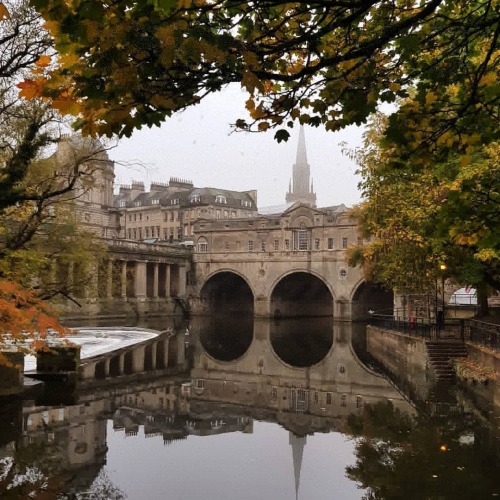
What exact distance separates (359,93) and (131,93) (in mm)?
1990

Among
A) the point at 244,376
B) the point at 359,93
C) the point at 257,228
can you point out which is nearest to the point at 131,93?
the point at 359,93

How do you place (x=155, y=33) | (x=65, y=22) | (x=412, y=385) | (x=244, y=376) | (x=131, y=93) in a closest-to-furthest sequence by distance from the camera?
(x=65, y=22), (x=155, y=33), (x=131, y=93), (x=412, y=385), (x=244, y=376)

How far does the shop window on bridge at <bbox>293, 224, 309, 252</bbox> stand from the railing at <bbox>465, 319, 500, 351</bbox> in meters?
35.8

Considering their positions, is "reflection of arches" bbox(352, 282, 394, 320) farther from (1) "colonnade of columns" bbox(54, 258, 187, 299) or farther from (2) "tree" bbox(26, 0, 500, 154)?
(2) "tree" bbox(26, 0, 500, 154)

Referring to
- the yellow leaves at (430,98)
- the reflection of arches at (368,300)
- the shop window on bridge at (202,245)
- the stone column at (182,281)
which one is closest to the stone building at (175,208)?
the shop window on bridge at (202,245)

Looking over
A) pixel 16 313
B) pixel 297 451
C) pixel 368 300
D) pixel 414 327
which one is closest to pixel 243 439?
pixel 297 451

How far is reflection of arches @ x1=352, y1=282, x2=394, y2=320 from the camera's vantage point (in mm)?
59656

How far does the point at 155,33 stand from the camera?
402 centimetres

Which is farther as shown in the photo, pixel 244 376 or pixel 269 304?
pixel 269 304

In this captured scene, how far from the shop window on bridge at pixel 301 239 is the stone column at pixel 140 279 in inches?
581

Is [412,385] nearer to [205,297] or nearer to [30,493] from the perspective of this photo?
[30,493]

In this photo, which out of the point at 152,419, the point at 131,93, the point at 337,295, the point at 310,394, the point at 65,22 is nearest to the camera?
the point at 65,22

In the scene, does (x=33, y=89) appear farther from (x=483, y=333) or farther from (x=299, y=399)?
(x=483, y=333)

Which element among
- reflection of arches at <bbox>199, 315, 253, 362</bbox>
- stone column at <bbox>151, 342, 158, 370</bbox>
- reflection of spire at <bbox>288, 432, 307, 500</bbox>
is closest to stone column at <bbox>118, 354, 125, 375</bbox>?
stone column at <bbox>151, 342, 158, 370</bbox>
